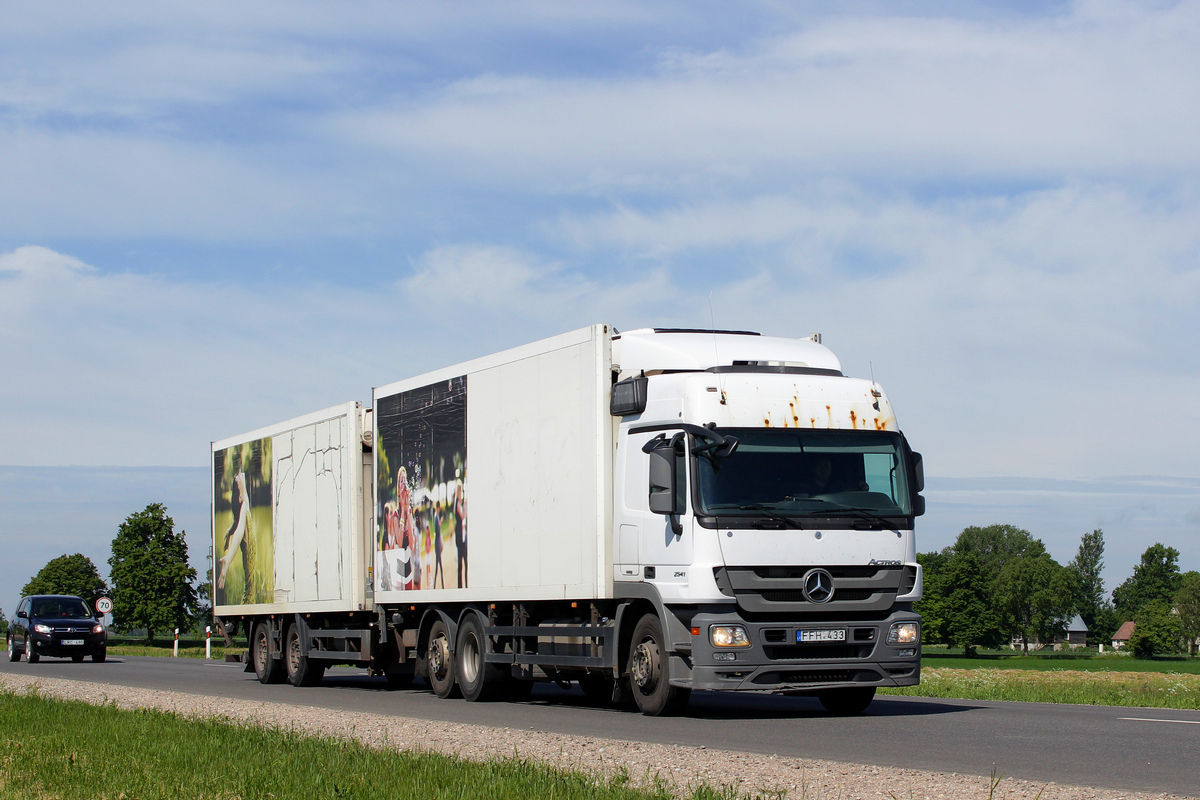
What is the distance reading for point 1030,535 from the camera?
5881 inches

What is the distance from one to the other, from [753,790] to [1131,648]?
13698 cm

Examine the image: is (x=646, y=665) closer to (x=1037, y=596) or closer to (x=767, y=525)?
(x=767, y=525)

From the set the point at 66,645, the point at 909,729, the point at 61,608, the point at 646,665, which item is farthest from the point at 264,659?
the point at 61,608

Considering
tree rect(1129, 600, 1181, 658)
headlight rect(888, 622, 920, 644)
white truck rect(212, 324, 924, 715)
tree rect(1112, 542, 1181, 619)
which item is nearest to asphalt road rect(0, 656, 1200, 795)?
white truck rect(212, 324, 924, 715)

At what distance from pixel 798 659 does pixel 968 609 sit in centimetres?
10175

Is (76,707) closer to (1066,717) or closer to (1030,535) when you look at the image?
(1066,717)

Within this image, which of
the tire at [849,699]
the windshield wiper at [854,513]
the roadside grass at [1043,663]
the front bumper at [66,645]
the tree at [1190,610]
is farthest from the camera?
the tree at [1190,610]

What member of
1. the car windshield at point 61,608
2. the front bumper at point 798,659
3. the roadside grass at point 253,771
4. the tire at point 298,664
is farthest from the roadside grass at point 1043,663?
the roadside grass at point 253,771

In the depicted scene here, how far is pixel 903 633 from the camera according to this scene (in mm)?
13031

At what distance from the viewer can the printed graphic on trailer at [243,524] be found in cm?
2225

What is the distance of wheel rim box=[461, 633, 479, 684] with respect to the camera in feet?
53.4

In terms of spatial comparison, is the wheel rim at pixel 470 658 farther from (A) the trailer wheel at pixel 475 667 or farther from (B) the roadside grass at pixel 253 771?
(B) the roadside grass at pixel 253 771

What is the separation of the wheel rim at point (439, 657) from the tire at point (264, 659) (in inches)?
221

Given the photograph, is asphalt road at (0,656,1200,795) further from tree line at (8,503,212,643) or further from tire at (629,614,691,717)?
tree line at (8,503,212,643)
